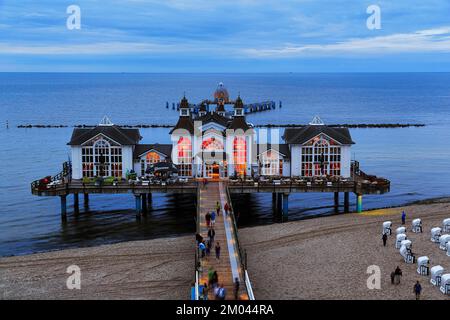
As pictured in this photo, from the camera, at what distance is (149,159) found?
50875 mm

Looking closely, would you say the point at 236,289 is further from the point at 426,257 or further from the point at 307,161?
the point at 307,161

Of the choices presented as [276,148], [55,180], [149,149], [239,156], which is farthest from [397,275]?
[55,180]

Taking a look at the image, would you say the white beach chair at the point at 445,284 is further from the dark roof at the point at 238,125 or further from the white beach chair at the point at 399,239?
the dark roof at the point at 238,125

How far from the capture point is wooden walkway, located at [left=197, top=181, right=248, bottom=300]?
93.8ft

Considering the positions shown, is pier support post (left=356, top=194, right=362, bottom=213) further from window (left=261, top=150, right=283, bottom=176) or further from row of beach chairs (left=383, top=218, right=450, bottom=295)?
row of beach chairs (left=383, top=218, right=450, bottom=295)

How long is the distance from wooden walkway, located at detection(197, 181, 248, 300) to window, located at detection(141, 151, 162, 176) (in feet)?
23.1

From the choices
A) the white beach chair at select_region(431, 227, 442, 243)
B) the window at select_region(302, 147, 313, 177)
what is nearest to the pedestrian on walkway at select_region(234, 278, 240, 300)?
the white beach chair at select_region(431, 227, 442, 243)

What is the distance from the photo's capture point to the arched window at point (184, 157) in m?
50.3

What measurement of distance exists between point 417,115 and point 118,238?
11800 cm

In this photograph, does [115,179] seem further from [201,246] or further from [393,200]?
[393,200]

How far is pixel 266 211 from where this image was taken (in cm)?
5206

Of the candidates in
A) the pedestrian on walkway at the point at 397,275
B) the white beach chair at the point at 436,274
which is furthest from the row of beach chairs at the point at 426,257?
the pedestrian on walkway at the point at 397,275

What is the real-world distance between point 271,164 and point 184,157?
24.6 feet
